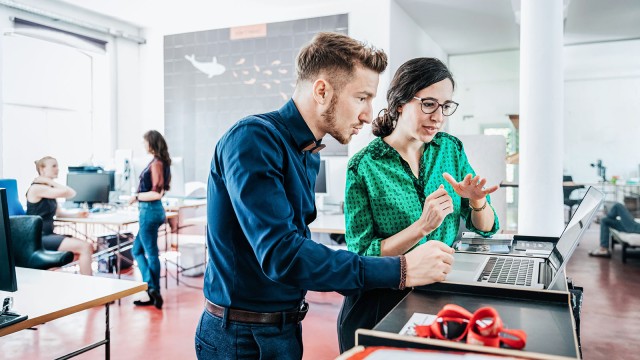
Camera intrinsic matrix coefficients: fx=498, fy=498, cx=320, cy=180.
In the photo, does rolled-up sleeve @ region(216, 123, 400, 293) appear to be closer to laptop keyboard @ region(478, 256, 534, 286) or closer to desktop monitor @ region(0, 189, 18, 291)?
laptop keyboard @ region(478, 256, 534, 286)

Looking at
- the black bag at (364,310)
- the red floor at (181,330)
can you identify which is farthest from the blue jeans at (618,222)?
the black bag at (364,310)

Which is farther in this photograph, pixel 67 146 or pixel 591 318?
pixel 67 146

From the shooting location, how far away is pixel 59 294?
6.40 ft

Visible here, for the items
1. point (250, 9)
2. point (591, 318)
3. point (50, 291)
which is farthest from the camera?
point (250, 9)

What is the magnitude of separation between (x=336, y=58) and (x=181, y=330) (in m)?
3.19

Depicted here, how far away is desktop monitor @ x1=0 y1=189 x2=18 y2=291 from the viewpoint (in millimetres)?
1501

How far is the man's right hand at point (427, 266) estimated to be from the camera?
3.36ft

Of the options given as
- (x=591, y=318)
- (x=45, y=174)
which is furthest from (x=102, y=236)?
(x=591, y=318)

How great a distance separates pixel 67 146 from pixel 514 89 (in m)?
8.48

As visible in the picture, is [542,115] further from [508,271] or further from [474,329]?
[474,329]

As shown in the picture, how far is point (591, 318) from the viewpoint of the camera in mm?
4090

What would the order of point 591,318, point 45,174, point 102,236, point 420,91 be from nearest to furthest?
1. point 420,91
2. point 591,318
3. point 45,174
4. point 102,236

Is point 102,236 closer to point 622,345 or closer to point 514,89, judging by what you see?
point 622,345

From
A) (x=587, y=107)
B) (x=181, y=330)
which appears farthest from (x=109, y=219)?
(x=587, y=107)
